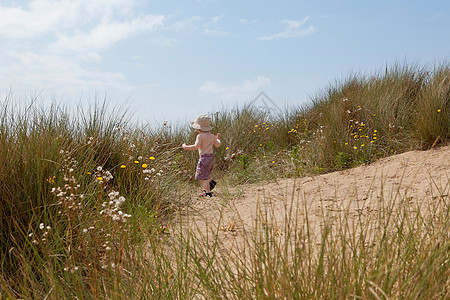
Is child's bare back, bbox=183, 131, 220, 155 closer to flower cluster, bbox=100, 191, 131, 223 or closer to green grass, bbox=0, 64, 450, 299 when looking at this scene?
green grass, bbox=0, 64, 450, 299

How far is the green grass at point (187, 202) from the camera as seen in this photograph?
191cm

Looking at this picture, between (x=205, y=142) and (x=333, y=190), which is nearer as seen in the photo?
(x=333, y=190)

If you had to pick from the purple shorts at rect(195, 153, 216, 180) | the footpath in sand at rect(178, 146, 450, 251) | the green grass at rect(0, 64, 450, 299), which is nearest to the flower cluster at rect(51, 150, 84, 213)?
the green grass at rect(0, 64, 450, 299)

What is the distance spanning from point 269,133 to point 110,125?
5111mm

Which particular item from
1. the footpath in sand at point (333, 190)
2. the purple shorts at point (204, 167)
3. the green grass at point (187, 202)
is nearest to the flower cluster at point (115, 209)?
the green grass at point (187, 202)

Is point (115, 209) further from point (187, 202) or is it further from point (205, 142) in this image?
point (205, 142)

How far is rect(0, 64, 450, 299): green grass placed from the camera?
1.91 metres

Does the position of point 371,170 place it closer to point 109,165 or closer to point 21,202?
point 109,165

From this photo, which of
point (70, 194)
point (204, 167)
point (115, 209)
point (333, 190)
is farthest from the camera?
point (204, 167)

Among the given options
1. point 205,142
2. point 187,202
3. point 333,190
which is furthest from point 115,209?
point 205,142

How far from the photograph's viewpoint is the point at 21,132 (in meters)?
3.81

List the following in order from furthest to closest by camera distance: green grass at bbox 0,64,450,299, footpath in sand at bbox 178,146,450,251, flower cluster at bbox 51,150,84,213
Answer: footpath in sand at bbox 178,146,450,251
flower cluster at bbox 51,150,84,213
green grass at bbox 0,64,450,299

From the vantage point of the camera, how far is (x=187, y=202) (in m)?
5.11

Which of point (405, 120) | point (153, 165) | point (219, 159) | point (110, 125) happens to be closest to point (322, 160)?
point (405, 120)
